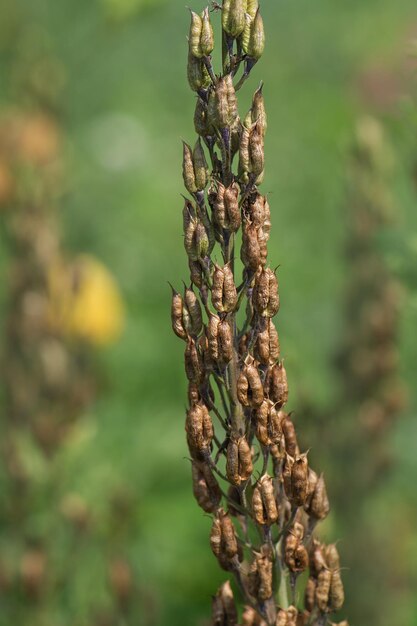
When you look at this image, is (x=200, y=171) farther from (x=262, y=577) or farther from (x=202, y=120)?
(x=262, y=577)

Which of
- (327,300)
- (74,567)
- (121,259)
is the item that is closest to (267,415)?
(74,567)

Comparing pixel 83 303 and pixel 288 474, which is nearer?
pixel 288 474

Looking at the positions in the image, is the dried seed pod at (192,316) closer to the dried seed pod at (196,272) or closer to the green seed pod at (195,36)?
the dried seed pod at (196,272)

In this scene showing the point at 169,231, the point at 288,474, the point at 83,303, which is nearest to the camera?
the point at 288,474

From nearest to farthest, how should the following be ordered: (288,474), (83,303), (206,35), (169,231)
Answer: (206,35)
(288,474)
(83,303)
(169,231)

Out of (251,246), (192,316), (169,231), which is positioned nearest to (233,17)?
(251,246)

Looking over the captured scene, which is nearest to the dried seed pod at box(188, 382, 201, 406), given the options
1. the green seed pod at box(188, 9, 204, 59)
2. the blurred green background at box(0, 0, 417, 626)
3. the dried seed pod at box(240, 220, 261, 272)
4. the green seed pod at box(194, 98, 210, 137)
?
the dried seed pod at box(240, 220, 261, 272)
